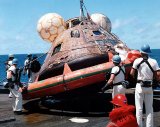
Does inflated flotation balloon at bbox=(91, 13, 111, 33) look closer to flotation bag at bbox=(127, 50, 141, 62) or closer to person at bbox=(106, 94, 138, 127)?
flotation bag at bbox=(127, 50, 141, 62)

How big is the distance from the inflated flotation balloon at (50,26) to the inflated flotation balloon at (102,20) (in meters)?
2.18

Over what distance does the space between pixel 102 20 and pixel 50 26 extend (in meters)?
3.13

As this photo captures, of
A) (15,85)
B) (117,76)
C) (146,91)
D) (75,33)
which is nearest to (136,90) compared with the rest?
(146,91)

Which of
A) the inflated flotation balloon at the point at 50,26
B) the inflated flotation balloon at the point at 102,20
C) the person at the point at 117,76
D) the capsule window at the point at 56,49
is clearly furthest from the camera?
the inflated flotation balloon at the point at 102,20

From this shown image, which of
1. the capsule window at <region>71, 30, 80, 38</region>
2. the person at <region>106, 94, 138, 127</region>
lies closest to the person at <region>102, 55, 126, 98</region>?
the capsule window at <region>71, 30, 80, 38</region>

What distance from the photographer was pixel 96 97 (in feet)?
49.6

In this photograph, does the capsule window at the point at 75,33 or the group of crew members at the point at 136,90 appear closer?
the group of crew members at the point at 136,90

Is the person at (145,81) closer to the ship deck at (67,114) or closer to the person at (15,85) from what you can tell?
the ship deck at (67,114)

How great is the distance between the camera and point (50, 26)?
51.2ft

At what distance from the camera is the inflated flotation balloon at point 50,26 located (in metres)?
15.6

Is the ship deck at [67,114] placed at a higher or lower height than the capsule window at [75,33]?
lower

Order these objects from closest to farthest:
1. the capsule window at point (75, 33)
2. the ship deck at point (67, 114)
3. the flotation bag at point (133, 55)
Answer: the ship deck at point (67, 114) → the flotation bag at point (133, 55) → the capsule window at point (75, 33)

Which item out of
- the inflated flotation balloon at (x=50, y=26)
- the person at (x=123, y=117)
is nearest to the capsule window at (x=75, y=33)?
the inflated flotation balloon at (x=50, y=26)

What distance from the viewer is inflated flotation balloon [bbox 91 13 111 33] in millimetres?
17281
